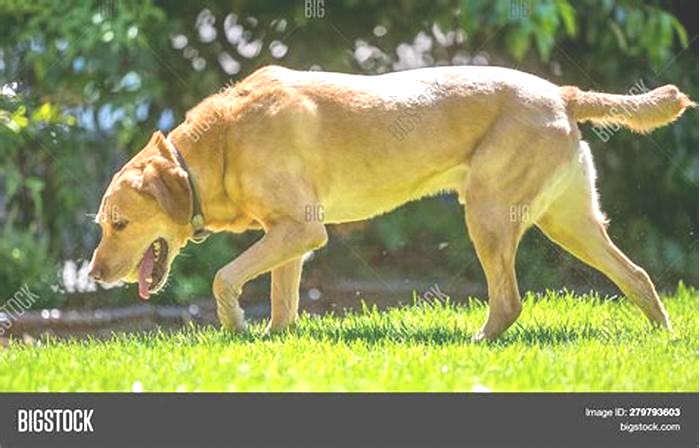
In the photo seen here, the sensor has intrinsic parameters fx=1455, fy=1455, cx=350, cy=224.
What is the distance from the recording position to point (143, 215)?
18.1 ft

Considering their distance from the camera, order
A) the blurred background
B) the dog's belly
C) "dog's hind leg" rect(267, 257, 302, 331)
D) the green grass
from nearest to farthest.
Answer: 1. the green grass
2. the dog's belly
3. "dog's hind leg" rect(267, 257, 302, 331)
4. the blurred background

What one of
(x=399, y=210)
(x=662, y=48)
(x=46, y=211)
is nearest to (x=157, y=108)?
(x=46, y=211)

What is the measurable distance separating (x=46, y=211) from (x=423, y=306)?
2014mm

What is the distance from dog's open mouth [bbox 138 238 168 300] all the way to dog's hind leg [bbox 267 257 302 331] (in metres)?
0.50

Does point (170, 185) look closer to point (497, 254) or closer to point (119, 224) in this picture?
point (119, 224)

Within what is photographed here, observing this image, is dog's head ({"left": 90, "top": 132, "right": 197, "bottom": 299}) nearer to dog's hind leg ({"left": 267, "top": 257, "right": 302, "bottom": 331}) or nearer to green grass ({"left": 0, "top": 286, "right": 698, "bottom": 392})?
green grass ({"left": 0, "top": 286, "right": 698, "bottom": 392})

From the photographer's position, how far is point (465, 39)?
6574 millimetres

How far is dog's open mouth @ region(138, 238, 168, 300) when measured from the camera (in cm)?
560

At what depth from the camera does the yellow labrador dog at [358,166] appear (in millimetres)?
5516

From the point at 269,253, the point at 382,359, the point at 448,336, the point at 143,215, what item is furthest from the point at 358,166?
the point at 382,359

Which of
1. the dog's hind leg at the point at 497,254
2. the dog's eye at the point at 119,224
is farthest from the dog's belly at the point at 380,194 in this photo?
the dog's eye at the point at 119,224

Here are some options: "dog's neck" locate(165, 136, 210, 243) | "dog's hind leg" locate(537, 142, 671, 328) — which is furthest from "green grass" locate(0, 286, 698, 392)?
"dog's neck" locate(165, 136, 210, 243)

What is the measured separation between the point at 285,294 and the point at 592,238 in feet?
4.12
